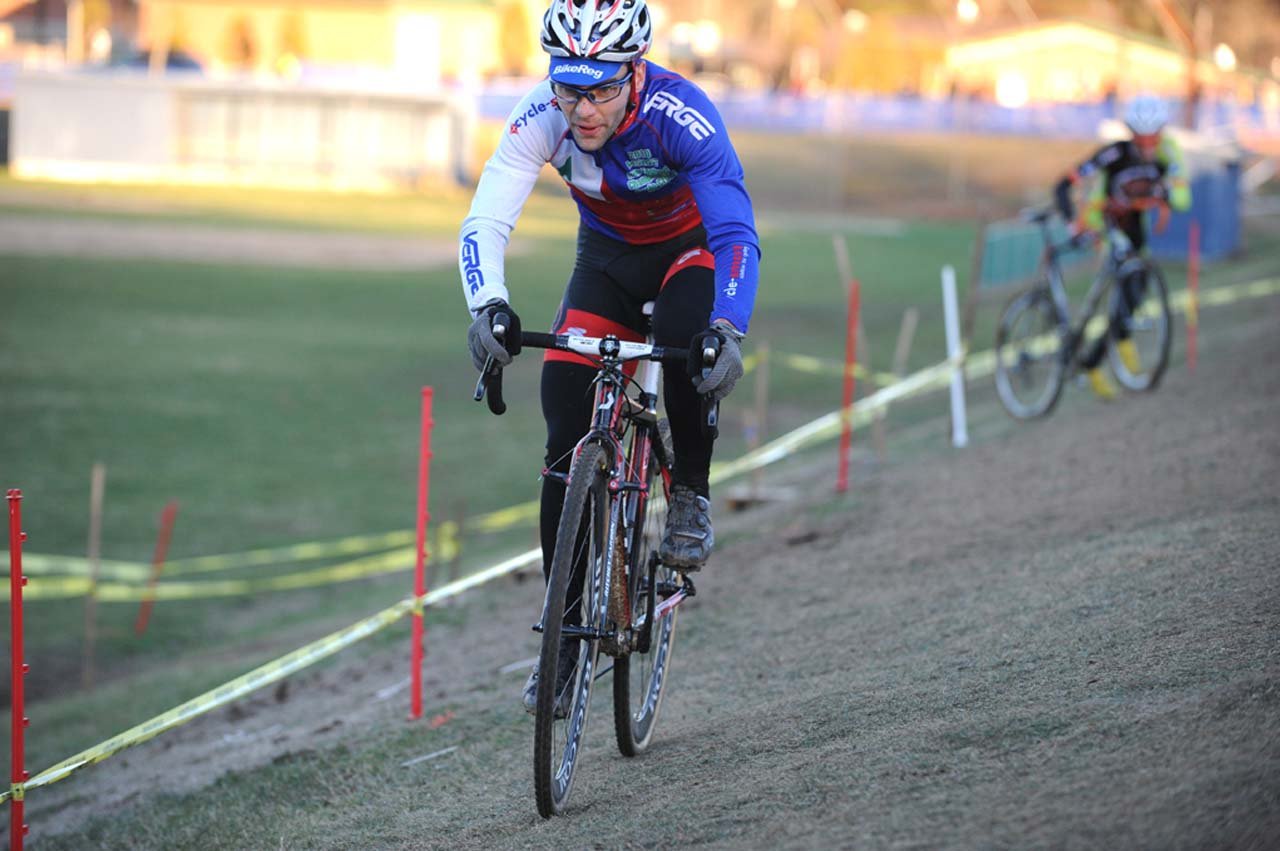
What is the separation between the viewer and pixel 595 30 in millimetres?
4746

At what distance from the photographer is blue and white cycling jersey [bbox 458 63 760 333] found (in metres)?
4.89

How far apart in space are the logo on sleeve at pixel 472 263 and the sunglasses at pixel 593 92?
1.77 ft

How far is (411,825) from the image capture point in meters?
5.24

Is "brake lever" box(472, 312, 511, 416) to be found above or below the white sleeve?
below

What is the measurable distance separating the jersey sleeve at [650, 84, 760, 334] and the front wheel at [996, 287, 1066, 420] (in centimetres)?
760

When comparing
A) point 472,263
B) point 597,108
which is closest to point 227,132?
point 472,263

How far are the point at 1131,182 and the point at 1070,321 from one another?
1185mm

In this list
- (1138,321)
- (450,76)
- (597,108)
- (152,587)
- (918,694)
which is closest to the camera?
(597,108)

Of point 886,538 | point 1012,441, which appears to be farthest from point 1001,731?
point 1012,441

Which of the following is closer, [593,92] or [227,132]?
[593,92]

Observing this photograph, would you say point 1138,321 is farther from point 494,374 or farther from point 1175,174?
point 494,374

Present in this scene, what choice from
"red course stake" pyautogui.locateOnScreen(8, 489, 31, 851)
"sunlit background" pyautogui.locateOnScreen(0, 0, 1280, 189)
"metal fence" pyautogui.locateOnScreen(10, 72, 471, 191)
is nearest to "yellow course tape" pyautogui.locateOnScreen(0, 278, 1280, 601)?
"red course stake" pyautogui.locateOnScreen(8, 489, 31, 851)

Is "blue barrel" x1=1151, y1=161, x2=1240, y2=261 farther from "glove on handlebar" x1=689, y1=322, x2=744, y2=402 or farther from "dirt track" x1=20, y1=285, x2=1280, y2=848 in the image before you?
"glove on handlebar" x1=689, y1=322, x2=744, y2=402

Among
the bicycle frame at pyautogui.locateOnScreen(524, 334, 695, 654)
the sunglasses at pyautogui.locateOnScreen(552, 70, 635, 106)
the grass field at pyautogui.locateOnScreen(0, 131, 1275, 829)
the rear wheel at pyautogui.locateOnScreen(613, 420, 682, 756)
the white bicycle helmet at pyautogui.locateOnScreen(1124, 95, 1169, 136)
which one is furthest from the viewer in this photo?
the white bicycle helmet at pyautogui.locateOnScreen(1124, 95, 1169, 136)
